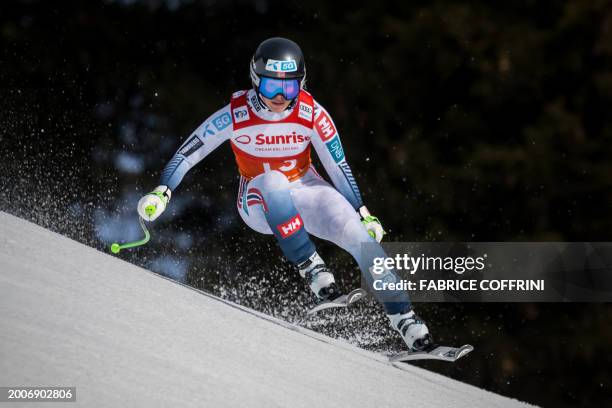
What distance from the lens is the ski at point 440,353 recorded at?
5.55 meters

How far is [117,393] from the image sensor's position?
11.5 feet

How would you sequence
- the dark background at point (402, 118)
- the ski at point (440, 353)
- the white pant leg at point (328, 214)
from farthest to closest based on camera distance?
the dark background at point (402, 118) → the white pant leg at point (328, 214) → the ski at point (440, 353)

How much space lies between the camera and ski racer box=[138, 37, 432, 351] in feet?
19.3

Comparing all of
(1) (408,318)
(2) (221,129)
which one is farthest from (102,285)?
(1) (408,318)

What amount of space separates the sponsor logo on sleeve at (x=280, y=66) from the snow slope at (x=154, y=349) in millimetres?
1482

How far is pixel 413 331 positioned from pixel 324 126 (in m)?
1.40

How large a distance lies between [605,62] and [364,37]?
12.1 feet

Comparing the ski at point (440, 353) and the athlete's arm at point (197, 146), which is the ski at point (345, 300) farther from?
the athlete's arm at point (197, 146)

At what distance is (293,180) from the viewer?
20.3 feet

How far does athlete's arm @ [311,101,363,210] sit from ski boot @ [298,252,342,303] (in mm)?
452

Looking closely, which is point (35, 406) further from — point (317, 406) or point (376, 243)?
point (376, 243)

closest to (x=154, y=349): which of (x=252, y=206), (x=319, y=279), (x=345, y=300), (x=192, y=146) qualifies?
Result: (x=345, y=300)

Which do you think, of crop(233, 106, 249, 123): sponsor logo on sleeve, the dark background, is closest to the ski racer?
crop(233, 106, 249, 123): sponsor logo on sleeve

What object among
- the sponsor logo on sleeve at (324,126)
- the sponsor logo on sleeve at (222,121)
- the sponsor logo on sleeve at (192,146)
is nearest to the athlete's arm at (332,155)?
the sponsor logo on sleeve at (324,126)
